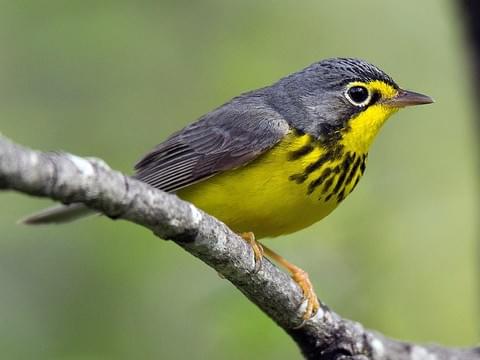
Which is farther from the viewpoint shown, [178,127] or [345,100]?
[178,127]

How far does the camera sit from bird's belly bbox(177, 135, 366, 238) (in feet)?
18.0

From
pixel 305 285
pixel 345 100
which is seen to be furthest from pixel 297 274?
pixel 345 100

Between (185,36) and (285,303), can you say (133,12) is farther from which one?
(285,303)

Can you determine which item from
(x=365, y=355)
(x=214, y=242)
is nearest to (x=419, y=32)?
(x=365, y=355)

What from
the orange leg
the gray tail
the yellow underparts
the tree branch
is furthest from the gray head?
the gray tail

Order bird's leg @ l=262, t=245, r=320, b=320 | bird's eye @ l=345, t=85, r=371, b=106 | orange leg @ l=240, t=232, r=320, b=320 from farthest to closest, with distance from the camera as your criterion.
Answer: bird's eye @ l=345, t=85, r=371, b=106
bird's leg @ l=262, t=245, r=320, b=320
orange leg @ l=240, t=232, r=320, b=320

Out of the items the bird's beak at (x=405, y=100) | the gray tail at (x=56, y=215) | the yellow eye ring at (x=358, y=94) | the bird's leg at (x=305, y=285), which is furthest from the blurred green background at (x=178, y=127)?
the gray tail at (x=56, y=215)

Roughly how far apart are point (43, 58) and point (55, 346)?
10.3 feet

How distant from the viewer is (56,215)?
5773 mm

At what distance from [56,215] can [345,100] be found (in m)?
2.01

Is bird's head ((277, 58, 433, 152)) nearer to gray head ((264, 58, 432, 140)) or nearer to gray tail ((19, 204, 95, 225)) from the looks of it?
gray head ((264, 58, 432, 140))

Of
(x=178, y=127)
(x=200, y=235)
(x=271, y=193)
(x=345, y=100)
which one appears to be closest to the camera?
(x=200, y=235)

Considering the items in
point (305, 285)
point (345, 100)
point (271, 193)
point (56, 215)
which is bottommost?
point (56, 215)

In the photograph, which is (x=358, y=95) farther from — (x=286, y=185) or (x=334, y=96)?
(x=286, y=185)
